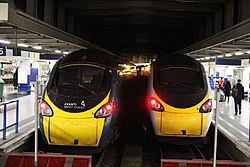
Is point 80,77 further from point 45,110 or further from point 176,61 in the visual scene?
point 176,61

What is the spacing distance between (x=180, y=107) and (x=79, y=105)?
2399 mm

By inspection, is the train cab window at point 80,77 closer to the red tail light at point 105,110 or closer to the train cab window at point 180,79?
the red tail light at point 105,110

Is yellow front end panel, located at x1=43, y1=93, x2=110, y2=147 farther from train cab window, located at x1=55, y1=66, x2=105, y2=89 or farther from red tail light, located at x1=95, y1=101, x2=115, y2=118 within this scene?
train cab window, located at x1=55, y1=66, x2=105, y2=89

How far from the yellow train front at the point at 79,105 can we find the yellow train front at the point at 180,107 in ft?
3.57

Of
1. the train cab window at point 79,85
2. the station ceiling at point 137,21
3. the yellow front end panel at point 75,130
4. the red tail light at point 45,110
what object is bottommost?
the yellow front end panel at point 75,130

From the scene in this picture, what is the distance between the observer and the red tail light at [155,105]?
7.64m

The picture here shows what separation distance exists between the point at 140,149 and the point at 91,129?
286 centimetres

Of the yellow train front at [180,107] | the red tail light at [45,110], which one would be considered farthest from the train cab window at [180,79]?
the red tail light at [45,110]

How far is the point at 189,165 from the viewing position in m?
5.95

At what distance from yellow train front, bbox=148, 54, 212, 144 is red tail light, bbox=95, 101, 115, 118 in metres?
1.24

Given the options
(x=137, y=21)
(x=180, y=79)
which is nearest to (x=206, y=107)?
(x=180, y=79)

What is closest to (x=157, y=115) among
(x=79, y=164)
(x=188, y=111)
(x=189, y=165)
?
(x=188, y=111)

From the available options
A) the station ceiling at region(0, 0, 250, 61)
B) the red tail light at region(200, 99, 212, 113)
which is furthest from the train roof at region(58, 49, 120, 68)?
the red tail light at region(200, 99, 212, 113)

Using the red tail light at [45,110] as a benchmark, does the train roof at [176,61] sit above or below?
above
